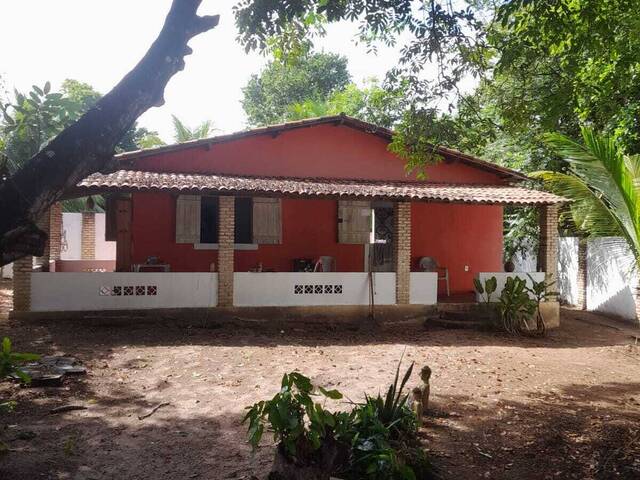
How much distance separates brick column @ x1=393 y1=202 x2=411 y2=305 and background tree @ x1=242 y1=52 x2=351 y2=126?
2275 centimetres

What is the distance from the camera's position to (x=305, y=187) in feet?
33.1

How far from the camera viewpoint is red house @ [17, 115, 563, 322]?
9.66 m

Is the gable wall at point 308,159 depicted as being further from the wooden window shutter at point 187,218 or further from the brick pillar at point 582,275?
the brick pillar at point 582,275

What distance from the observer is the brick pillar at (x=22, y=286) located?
354 inches

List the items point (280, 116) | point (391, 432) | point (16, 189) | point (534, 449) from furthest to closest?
1. point (280, 116)
2. point (534, 449)
3. point (391, 432)
4. point (16, 189)

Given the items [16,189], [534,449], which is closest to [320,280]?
[534,449]

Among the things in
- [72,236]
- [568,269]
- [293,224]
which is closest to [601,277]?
[568,269]

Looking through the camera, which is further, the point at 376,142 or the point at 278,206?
the point at 376,142

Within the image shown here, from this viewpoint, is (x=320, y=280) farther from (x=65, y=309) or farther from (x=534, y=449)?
(x=534, y=449)

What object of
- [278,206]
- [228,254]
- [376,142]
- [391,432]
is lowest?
[391,432]

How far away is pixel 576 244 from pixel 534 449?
11167mm

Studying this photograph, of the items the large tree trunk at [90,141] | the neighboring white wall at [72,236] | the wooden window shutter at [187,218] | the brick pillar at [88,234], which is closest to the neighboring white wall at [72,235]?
the neighboring white wall at [72,236]

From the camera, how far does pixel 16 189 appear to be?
2875 mm

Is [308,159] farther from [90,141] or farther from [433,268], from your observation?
[90,141]
